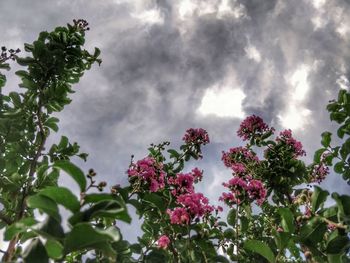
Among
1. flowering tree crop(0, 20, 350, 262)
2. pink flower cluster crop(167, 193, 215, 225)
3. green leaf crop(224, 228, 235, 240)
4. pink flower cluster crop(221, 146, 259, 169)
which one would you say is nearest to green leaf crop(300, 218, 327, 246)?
flowering tree crop(0, 20, 350, 262)

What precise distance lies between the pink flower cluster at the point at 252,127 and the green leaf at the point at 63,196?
4639mm

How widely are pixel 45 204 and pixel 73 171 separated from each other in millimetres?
172

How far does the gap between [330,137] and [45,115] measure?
3382mm

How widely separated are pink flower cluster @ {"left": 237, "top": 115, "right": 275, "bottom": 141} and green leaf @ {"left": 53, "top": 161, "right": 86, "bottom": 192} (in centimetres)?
454

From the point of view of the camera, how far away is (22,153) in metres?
3.63

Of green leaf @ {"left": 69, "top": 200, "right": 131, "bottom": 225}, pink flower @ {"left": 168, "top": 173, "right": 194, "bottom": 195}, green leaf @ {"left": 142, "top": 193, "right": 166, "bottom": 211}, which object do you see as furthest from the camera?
pink flower @ {"left": 168, "top": 173, "right": 194, "bottom": 195}

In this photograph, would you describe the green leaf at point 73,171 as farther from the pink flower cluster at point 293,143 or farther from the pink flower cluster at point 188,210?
the pink flower cluster at point 293,143

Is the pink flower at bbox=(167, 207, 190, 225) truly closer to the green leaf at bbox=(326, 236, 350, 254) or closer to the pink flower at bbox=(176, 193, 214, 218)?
the pink flower at bbox=(176, 193, 214, 218)

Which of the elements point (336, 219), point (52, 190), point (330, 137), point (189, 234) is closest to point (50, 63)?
point (189, 234)

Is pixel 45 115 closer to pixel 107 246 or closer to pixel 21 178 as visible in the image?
pixel 21 178

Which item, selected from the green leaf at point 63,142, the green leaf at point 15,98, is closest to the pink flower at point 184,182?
the green leaf at point 63,142

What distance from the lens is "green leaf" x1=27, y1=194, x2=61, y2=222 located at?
1248 mm

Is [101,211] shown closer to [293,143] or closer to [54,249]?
[54,249]

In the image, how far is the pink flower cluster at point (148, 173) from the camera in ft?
10.8
